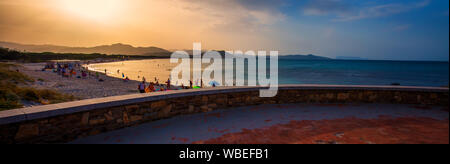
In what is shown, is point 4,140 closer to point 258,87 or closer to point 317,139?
point 317,139

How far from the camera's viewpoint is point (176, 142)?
3.53 meters

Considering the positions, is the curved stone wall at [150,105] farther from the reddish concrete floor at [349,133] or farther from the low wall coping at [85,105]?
the reddish concrete floor at [349,133]

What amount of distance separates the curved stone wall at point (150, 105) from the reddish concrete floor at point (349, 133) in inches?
56.7

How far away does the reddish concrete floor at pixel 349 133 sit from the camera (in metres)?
3.52

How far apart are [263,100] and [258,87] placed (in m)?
0.44

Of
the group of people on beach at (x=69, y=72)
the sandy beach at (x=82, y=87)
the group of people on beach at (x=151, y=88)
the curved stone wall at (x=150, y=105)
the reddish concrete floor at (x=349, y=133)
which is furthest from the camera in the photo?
the group of people on beach at (x=69, y=72)

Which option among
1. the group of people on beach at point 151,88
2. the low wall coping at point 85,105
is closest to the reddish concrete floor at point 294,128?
the low wall coping at point 85,105

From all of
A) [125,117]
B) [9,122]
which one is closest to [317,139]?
[125,117]

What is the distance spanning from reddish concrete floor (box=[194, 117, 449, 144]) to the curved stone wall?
144 centimetres

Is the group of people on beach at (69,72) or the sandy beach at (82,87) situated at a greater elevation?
the group of people on beach at (69,72)

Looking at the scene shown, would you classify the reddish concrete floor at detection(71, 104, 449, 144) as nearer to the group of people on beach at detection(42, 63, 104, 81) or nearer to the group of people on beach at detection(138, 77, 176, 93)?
the group of people on beach at detection(138, 77, 176, 93)

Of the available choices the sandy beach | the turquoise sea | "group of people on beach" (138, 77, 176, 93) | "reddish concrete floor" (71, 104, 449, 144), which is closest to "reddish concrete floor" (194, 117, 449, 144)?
"reddish concrete floor" (71, 104, 449, 144)

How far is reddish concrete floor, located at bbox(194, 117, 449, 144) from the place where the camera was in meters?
3.52

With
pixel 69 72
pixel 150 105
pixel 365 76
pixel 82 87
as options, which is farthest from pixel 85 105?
pixel 365 76
